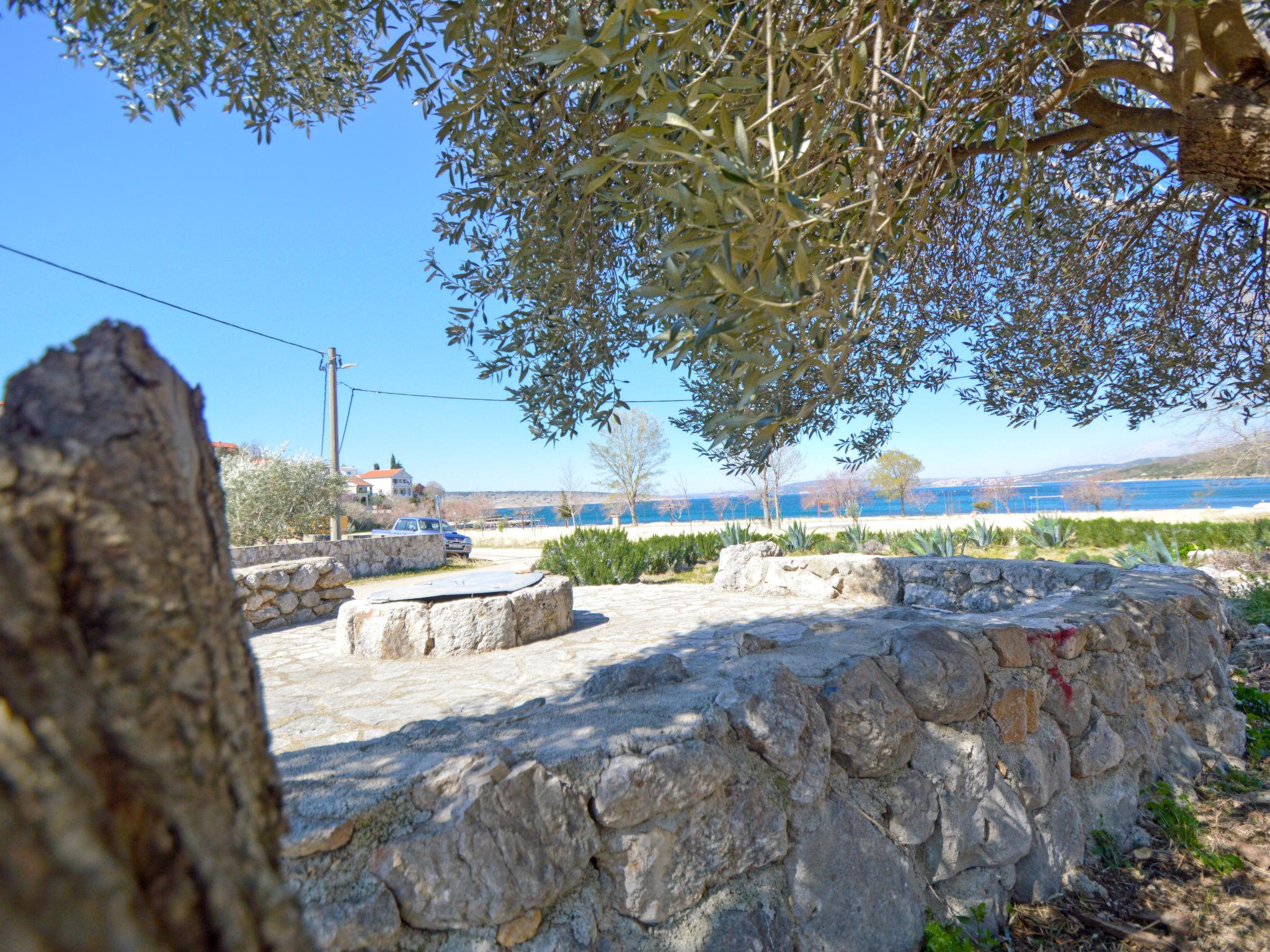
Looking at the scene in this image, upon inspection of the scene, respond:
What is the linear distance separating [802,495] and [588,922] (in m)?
44.4

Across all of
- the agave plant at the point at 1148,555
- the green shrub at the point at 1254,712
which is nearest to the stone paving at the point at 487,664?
the green shrub at the point at 1254,712

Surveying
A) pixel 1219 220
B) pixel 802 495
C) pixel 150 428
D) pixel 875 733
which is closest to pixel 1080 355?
pixel 1219 220

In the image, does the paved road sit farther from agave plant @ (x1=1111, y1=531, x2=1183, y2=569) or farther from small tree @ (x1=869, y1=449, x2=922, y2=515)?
small tree @ (x1=869, y1=449, x2=922, y2=515)

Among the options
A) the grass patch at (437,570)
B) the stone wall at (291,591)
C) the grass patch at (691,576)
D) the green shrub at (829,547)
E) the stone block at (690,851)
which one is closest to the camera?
the stone block at (690,851)

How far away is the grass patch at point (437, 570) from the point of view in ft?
47.1

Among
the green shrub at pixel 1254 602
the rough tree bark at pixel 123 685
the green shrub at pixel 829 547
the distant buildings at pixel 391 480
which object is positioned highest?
the distant buildings at pixel 391 480

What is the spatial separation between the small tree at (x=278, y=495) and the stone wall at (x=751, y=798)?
48.9 ft

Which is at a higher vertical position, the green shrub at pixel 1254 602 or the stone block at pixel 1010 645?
the stone block at pixel 1010 645

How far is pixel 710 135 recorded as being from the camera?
6.31 feet

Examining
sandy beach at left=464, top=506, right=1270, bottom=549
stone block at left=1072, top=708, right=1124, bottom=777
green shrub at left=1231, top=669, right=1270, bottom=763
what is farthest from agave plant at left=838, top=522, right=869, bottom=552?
stone block at left=1072, top=708, right=1124, bottom=777

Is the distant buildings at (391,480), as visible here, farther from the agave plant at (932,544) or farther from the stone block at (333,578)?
the agave plant at (932,544)

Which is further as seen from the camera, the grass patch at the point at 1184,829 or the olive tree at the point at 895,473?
the olive tree at the point at 895,473

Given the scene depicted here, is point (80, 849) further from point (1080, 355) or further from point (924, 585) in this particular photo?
point (924, 585)

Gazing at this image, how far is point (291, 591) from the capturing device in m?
8.14
